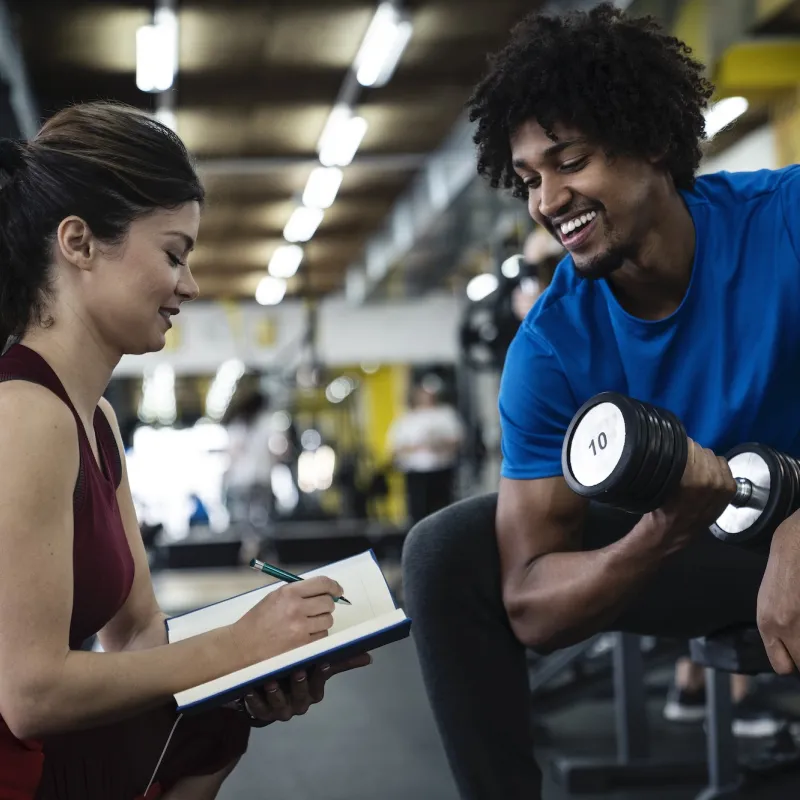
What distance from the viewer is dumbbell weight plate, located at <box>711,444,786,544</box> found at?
3.69 ft

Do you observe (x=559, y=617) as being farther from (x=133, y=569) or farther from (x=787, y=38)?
(x=787, y=38)

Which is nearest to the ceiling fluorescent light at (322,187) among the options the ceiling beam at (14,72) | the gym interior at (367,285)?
the gym interior at (367,285)

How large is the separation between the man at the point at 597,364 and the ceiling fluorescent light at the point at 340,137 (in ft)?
18.8

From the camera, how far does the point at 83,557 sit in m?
1.04

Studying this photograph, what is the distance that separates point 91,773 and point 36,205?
575 mm

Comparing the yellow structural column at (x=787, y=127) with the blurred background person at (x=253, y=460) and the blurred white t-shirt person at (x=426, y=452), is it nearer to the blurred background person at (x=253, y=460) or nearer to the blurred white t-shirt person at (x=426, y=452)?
the blurred white t-shirt person at (x=426, y=452)

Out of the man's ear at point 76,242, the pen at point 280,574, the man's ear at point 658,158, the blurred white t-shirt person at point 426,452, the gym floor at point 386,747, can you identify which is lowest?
the gym floor at point 386,747

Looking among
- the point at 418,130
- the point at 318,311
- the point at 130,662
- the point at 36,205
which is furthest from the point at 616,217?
the point at 318,311

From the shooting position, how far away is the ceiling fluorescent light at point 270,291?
1182cm

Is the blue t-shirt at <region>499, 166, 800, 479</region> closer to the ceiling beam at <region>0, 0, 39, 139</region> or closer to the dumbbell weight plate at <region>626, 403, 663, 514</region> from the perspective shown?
the dumbbell weight plate at <region>626, 403, 663, 514</region>

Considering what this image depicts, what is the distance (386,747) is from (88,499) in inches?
65.6

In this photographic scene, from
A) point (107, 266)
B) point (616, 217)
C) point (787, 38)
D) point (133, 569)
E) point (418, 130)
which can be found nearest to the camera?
point (107, 266)

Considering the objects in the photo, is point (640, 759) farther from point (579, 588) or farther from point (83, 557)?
point (83, 557)

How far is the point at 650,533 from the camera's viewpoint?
3.79 feet
